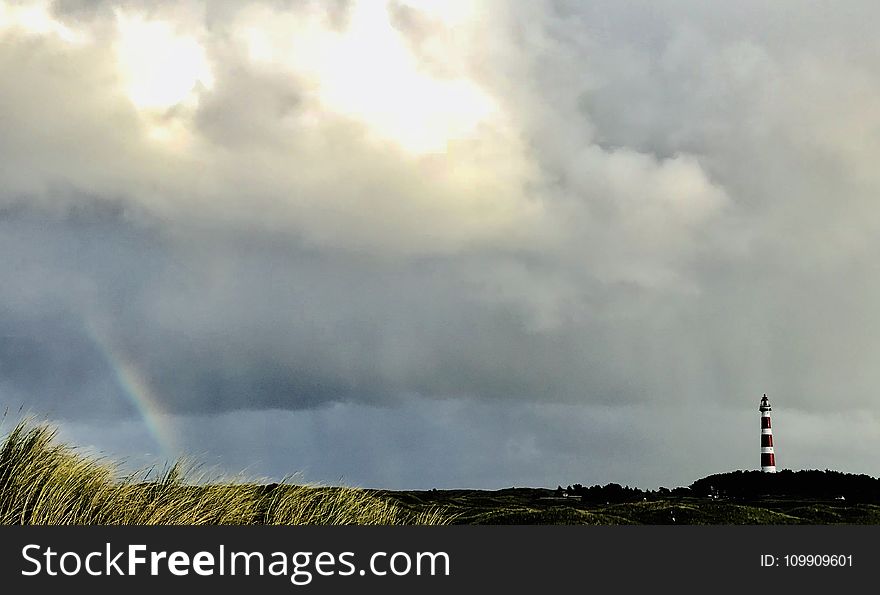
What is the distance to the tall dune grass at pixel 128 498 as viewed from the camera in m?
13.9

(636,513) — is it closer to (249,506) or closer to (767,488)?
(249,506)

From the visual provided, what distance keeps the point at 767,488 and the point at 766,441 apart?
1057 centimetres

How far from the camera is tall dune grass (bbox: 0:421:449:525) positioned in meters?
13.9

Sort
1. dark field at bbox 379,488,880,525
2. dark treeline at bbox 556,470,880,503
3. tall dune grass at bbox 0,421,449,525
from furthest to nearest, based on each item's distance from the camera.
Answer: dark treeline at bbox 556,470,880,503, dark field at bbox 379,488,880,525, tall dune grass at bbox 0,421,449,525

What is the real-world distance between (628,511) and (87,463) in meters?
14.0

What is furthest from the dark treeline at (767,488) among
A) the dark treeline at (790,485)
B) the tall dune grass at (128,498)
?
the tall dune grass at (128,498)

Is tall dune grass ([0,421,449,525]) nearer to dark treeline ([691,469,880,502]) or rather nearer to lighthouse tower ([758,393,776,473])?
dark treeline ([691,469,880,502])

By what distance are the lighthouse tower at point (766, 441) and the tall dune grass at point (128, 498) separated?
38979 mm

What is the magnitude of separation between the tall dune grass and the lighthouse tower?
128ft

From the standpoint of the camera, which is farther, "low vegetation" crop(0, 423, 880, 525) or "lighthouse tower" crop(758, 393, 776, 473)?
"lighthouse tower" crop(758, 393, 776, 473)

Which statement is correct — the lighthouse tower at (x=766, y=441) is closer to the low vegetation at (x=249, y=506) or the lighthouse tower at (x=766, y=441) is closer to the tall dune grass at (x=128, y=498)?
the low vegetation at (x=249, y=506)

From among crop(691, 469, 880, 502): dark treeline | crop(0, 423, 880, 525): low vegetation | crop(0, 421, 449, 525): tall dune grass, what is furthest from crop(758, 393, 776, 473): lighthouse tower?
crop(0, 421, 449, 525): tall dune grass

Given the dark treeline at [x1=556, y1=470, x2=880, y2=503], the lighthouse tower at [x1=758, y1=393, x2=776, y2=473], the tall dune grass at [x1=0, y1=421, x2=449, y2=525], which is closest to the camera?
the tall dune grass at [x1=0, y1=421, x2=449, y2=525]

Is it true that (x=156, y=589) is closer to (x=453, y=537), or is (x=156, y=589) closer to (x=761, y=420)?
(x=453, y=537)
